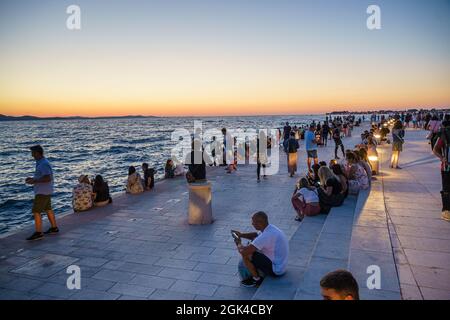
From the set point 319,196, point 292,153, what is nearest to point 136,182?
point 292,153

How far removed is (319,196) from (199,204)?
9.27 ft

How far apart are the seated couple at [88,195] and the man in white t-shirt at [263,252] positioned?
613 centimetres

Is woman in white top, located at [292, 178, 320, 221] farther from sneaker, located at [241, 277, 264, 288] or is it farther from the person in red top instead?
sneaker, located at [241, 277, 264, 288]

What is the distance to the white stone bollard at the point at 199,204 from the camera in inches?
287

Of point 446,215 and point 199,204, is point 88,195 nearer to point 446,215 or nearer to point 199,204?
point 199,204

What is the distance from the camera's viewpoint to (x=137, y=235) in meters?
6.67

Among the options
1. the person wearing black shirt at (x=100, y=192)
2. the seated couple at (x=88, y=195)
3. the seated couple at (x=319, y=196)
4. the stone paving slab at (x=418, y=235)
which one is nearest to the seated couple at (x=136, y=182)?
the seated couple at (x=88, y=195)

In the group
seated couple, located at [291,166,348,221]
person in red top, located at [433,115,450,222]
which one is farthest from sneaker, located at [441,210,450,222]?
seated couple, located at [291,166,348,221]

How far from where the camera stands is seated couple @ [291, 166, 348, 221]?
7059 millimetres

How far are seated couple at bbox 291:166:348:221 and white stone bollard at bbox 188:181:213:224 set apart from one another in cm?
207

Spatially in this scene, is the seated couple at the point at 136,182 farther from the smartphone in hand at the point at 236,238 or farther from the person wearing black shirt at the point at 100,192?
the smartphone in hand at the point at 236,238

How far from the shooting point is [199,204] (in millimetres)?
7316
